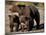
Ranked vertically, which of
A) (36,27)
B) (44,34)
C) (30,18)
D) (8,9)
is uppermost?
(8,9)

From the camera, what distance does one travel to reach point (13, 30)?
1503 mm

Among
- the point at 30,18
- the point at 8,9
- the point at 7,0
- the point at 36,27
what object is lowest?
the point at 36,27

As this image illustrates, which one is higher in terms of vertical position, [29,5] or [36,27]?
[29,5]

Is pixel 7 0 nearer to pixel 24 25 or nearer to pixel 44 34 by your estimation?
pixel 24 25

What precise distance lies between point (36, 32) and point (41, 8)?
1.31ft

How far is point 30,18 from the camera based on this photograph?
155 cm

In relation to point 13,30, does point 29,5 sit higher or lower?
higher

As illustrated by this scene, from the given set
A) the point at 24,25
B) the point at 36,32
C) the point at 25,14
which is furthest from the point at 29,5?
the point at 36,32

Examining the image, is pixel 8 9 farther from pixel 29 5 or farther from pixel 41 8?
pixel 41 8
